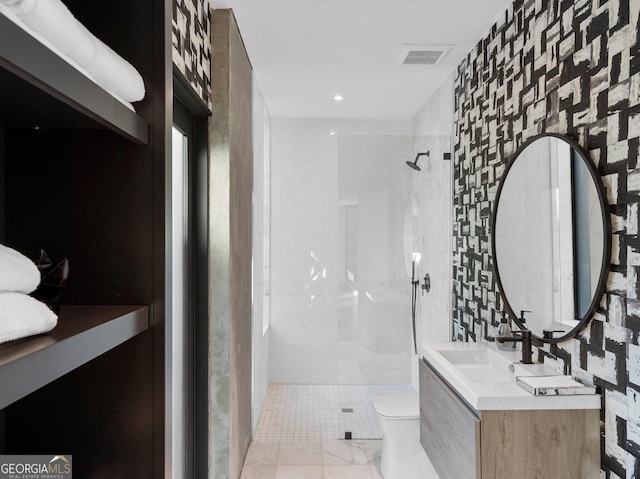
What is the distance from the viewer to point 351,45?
108 inches

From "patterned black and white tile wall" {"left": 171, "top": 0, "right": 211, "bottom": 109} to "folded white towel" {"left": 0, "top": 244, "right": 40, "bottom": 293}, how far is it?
1.39 meters

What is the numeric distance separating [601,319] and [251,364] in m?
2.11

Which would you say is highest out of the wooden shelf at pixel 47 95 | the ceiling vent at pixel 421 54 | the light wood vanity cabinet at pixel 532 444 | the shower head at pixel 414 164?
the ceiling vent at pixel 421 54

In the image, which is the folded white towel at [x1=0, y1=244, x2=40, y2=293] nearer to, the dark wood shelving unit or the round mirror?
the dark wood shelving unit

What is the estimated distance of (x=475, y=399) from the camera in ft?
5.40

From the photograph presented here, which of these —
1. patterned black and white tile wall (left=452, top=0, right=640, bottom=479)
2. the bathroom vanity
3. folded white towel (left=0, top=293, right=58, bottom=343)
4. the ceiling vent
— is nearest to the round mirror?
patterned black and white tile wall (left=452, top=0, right=640, bottom=479)

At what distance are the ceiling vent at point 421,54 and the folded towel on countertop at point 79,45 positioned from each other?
239 centimetres

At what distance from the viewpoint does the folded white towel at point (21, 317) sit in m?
0.45

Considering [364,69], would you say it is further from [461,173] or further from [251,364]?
[251,364]

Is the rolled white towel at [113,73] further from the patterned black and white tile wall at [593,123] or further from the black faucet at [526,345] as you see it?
the black faucet at [526,345]

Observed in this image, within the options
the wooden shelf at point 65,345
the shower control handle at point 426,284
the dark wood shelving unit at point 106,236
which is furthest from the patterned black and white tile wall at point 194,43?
the shower control handle at point 426,284

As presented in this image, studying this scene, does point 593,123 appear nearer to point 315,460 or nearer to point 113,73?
point 113,73

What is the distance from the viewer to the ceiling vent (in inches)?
107

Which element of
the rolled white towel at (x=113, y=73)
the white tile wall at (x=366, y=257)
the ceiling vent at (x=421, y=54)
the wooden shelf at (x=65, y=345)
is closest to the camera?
the wooden shelf at (x=65, y=345)
